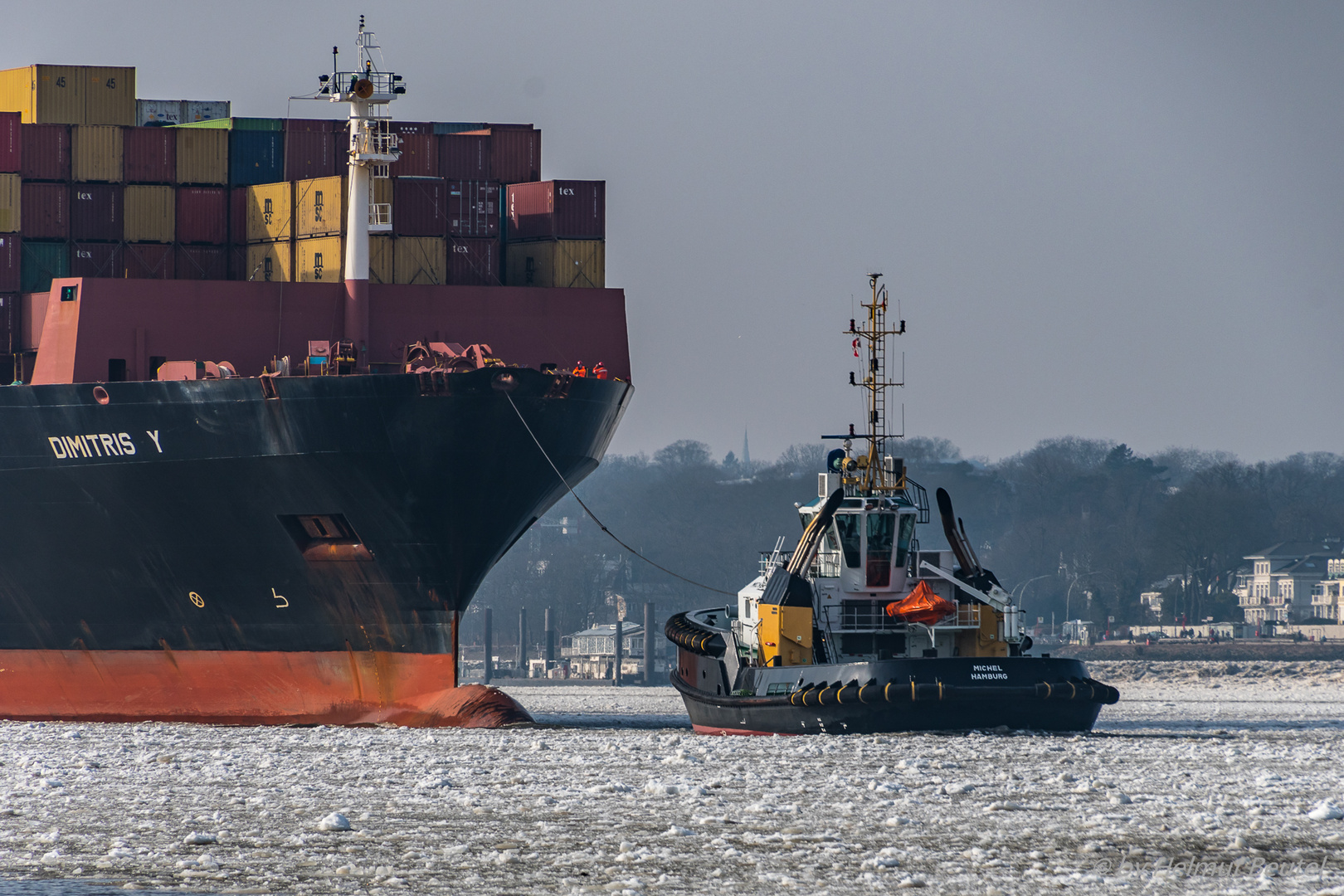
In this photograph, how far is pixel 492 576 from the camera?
168m

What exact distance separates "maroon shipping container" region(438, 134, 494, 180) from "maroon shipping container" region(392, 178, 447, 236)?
3.74 feet

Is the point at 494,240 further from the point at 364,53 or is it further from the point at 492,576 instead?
the point at 492,576

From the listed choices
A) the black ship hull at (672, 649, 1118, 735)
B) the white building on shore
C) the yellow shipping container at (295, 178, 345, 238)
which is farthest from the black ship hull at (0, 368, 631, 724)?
the white building on shore

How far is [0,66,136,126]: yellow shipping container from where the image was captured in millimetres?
38625

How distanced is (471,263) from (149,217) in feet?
23.7

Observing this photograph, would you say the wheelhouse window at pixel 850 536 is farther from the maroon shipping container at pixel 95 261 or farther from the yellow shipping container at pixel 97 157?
the yellow shipping container at pixel 97 157

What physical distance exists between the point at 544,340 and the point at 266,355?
229 inches

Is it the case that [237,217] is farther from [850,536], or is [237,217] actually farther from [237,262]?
[850,536]

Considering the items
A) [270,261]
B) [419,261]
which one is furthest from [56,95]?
[419,261]

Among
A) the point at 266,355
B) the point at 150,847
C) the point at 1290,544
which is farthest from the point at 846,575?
the point at 1290,544

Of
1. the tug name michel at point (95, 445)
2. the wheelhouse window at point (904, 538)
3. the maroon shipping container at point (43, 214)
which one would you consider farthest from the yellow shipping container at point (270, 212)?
the wheelhouse window at point (904, 538)

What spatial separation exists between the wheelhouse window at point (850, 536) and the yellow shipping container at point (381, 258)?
12195 millimetres

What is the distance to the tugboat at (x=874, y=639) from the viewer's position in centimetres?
2594

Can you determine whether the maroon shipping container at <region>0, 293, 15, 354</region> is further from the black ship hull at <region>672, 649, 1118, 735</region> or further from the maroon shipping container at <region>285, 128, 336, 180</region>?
the black ship hull at <region>672, 649, 1118, 735</region>
